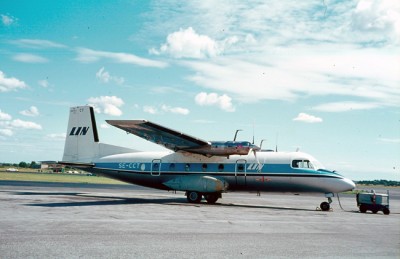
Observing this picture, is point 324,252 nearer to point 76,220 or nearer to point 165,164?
point 76,220

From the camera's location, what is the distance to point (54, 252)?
8711mm

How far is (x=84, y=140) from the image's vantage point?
30219 millimetres

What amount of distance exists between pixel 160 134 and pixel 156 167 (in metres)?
3.94

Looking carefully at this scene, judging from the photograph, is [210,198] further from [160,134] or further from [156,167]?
[160,134]

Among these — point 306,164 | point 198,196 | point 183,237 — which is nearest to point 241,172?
point 198,196

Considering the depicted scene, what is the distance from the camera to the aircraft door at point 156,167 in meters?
27.3

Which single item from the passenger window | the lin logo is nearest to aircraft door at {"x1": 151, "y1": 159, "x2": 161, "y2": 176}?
the lin logo

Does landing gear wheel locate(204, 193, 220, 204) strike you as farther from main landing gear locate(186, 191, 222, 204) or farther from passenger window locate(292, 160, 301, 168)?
passenger window locate(292, 160, 301, 168)

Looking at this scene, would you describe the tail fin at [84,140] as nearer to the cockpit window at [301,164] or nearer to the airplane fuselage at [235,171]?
the airplane fuselage at [235,171]

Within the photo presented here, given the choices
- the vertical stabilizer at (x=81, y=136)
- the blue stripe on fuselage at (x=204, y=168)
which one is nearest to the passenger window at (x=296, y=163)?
the blue stripe on fuselage at (x=204, y=168)

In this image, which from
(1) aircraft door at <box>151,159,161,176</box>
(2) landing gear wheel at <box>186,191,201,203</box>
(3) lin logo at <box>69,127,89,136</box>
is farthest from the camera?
(3) lin logo at <box>69,127,89,136</box>

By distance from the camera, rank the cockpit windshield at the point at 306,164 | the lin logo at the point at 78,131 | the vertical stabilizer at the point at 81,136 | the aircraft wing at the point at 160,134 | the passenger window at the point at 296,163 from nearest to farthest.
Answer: the aircraft wing at the point at 160,134 → the cockpit windshield at the point at 306,164 → the passenger window at the point at 296,163 → the vertical stabilizer at the point at 81,136 → the lin logo at the point at 78,131

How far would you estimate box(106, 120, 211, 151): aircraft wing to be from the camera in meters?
22.9

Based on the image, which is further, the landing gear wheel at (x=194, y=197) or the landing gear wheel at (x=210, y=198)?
the landing gear wheel at (x=210, y=198)
